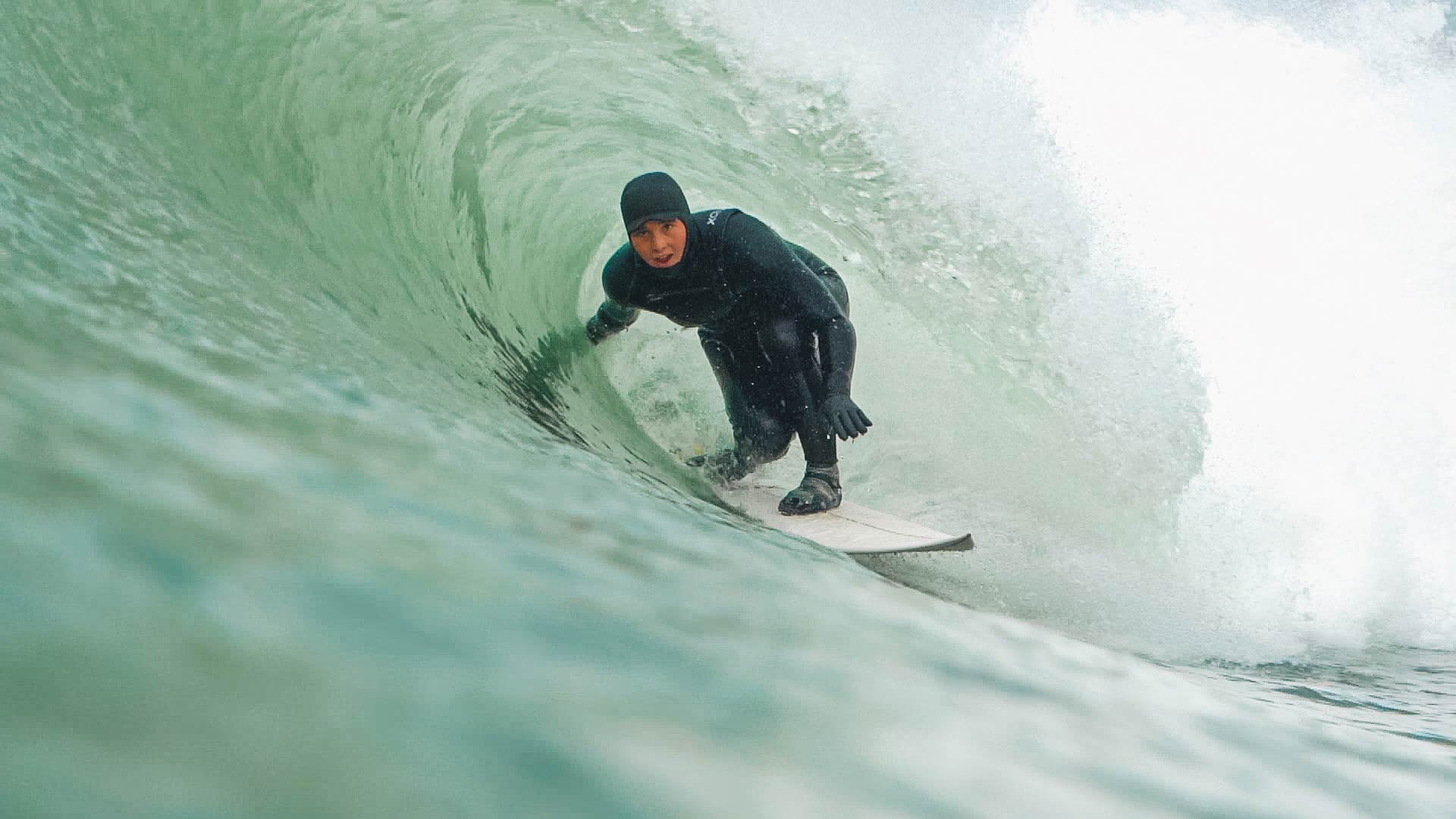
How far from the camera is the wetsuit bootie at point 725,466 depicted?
376cm

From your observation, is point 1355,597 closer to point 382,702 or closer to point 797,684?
point 797,684

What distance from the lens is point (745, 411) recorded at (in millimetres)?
3760

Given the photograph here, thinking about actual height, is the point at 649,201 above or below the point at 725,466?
above

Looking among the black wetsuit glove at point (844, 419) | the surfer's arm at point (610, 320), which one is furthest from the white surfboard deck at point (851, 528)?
the surfer's arm at point (610, 320)

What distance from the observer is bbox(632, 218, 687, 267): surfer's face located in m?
3.28

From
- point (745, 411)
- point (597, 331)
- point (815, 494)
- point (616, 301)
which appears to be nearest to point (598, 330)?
point (597, 331)

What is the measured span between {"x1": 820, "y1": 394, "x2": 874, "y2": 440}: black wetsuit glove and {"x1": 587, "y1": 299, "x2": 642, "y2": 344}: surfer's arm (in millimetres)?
999

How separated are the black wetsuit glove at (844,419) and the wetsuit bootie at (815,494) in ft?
0.92

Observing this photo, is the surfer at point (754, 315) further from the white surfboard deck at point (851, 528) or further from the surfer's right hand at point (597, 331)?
the surfer's right hand at point (597, 331)

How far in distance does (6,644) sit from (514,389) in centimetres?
250

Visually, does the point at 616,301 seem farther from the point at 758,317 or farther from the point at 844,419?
the point at 844,419

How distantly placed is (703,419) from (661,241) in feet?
4.74

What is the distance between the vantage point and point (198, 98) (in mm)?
3637

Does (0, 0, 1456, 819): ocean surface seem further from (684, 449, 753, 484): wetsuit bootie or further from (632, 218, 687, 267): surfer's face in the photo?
(632, 218, 687, 267): surfer's face
